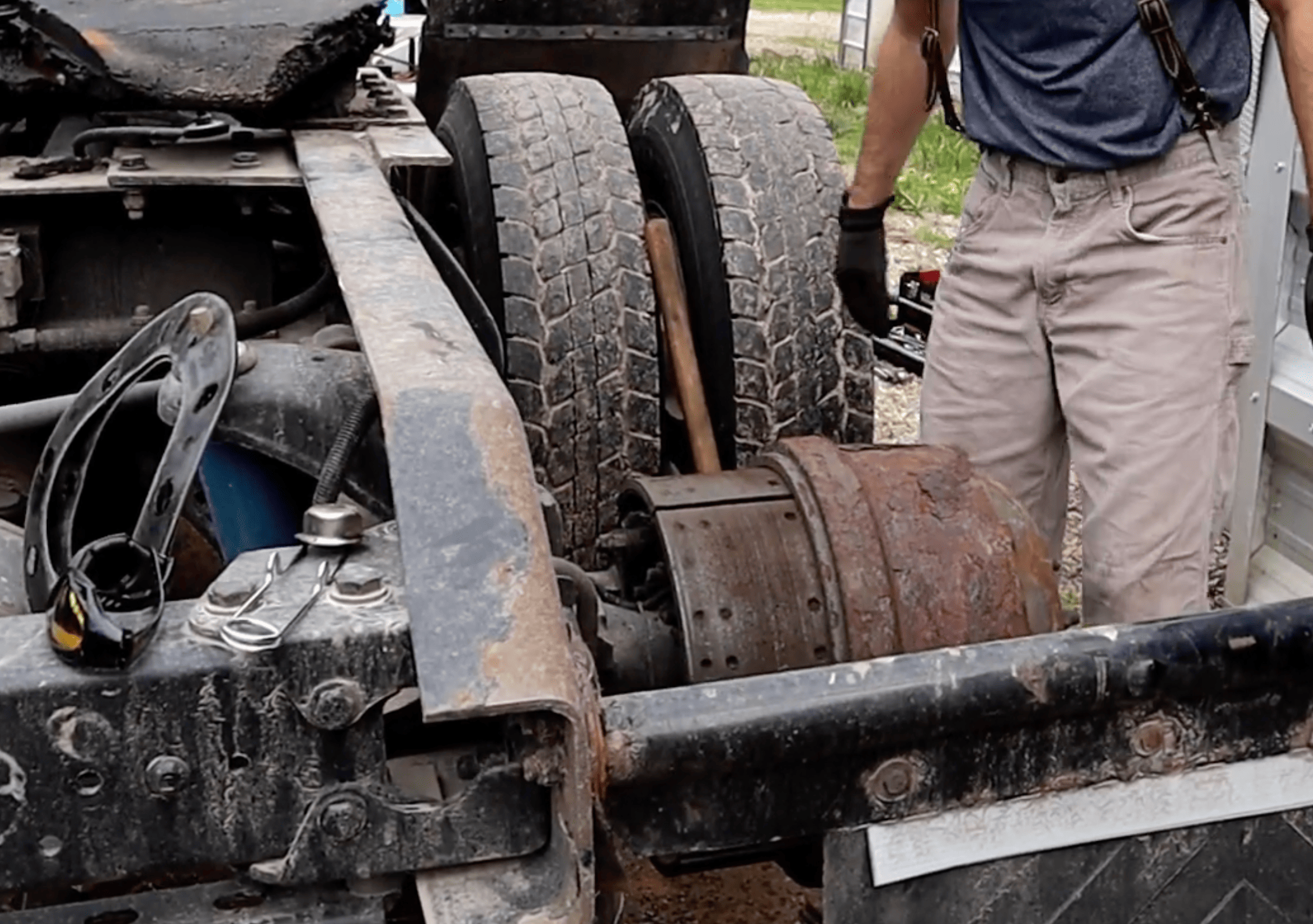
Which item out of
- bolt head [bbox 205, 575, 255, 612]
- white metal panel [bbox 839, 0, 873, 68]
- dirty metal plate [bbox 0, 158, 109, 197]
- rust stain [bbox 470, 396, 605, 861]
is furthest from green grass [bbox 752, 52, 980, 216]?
bolt head [bbox 205, 575, 255, 612]

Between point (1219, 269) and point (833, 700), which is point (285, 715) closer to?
point (833, 700)

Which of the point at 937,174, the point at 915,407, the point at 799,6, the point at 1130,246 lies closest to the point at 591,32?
the point at 1130,246

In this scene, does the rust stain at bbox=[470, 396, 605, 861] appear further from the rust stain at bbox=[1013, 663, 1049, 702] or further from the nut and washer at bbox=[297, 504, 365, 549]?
the rust stain at bbox=[1013, 663, 1049, 702]

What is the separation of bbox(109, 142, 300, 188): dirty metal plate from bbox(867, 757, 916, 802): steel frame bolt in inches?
55.2

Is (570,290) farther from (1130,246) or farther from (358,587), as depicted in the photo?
(358,587)

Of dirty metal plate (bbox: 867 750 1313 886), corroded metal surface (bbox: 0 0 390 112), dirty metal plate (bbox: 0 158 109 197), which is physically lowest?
dirty metal plate (bbox: 867 750 1313 886)

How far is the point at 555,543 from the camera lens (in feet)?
6.17

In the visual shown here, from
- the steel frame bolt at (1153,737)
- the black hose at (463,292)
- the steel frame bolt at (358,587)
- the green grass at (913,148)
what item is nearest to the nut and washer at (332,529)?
the steel frame bolt at (358,587)

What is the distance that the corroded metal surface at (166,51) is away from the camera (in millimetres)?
2643

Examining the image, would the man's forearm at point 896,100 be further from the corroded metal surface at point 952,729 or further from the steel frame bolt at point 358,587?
the steel frame bolt at point 358,587

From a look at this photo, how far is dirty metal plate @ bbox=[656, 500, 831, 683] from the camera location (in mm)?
1944

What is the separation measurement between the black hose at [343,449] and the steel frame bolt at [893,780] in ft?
2.11

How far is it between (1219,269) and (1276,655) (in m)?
0.92

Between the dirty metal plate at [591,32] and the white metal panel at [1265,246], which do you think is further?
the dirty metal plate at [591,32]
